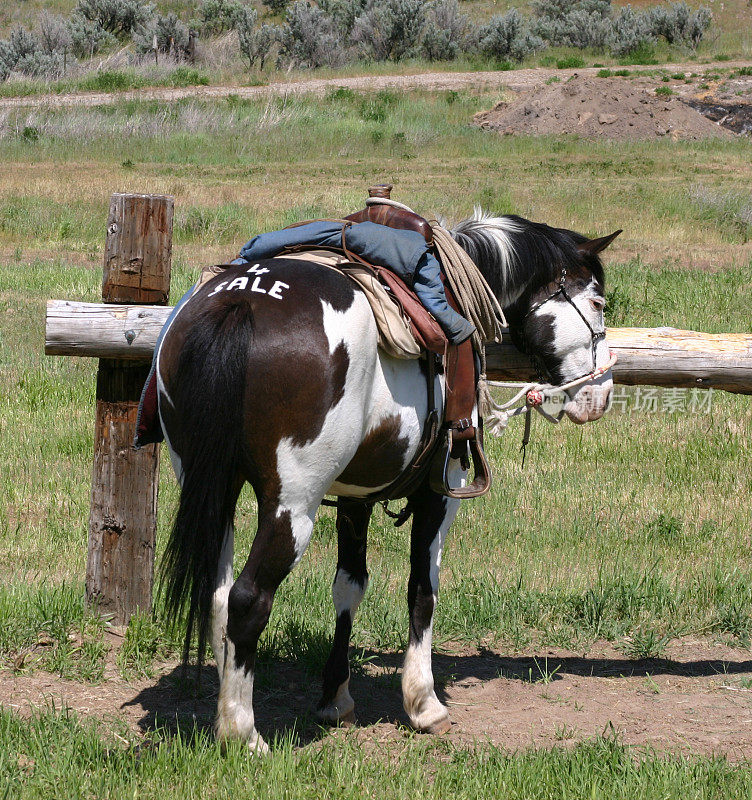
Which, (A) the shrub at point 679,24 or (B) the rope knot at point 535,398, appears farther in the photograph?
(A) the shrub at point 679,24

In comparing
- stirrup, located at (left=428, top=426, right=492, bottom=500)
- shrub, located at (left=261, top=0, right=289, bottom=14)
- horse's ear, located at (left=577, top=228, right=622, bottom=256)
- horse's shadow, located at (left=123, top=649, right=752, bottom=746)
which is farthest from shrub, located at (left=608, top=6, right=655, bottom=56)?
stirrup, located at (left=428, top=426, right=492, bottom=500)

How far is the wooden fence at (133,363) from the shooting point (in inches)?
173

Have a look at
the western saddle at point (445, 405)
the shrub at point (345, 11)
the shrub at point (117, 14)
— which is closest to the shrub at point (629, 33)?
the shrub at point (345, 11)

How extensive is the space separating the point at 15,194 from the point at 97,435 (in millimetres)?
15625

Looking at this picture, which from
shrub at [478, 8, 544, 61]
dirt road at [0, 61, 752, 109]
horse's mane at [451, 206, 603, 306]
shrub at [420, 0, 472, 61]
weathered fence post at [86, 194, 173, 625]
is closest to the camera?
horse's mane at [451, 206, 603, 306]

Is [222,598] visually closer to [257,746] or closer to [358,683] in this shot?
[257,746]

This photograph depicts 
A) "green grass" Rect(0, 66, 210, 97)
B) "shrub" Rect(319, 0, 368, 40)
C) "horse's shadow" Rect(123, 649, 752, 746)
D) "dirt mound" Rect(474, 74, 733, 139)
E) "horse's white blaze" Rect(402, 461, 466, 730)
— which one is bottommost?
"horse's shadow" Rect(123, 649, 752, 746)

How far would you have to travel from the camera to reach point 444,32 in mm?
44281

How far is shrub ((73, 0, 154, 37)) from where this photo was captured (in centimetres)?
4966

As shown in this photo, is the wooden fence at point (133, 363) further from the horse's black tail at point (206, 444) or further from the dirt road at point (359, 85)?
the dirt road at point (359, 85)

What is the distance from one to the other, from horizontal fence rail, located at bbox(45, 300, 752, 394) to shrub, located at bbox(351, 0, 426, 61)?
42.5 m

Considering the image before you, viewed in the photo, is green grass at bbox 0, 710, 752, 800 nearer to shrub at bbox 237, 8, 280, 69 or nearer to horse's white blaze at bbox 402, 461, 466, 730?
horse's white blaze at bbox 402, 461, 466, 730

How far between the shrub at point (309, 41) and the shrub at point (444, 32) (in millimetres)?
3992

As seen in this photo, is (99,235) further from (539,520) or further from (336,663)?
(336,663)
